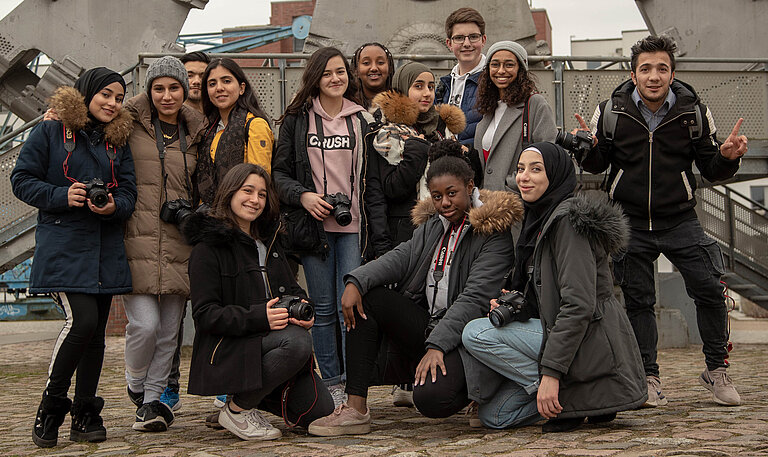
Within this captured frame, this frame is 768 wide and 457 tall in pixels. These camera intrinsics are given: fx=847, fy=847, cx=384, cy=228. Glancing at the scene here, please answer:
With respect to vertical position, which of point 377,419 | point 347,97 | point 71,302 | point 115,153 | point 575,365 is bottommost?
point 377,419

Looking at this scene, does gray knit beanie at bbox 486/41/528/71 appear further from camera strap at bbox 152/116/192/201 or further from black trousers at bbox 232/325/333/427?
black trousers at bbox 232/325/333/427

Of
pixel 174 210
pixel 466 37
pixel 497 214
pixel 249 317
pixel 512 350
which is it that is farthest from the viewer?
pixel 466 37

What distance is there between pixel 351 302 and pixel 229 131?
4.50 feet

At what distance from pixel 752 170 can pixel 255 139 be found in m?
7.26

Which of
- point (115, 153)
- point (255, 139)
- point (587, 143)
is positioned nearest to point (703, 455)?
point (587, 143)

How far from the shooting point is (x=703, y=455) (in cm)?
343

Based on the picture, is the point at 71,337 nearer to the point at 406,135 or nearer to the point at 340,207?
the point at 340,207

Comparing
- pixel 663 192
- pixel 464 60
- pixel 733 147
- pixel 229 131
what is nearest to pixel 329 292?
pixel 229 131

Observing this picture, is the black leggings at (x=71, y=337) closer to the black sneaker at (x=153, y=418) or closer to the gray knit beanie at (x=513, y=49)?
the black sneaker at (x=153, y=418)

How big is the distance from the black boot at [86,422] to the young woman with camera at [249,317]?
0.60 m

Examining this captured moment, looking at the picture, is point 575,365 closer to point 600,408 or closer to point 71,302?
point 600,408

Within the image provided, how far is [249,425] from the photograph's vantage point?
14.1 feet

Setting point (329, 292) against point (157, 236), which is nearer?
point (157, 236)

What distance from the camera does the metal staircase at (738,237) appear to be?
13.0 metres
